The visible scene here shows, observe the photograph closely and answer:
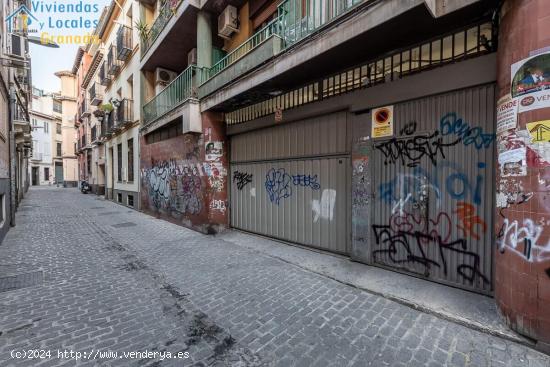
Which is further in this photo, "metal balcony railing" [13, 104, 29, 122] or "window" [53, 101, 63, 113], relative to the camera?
"window" [53, 101, 63, 113]

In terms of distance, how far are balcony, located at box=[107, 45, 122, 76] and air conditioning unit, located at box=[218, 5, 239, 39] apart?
33.5 feet

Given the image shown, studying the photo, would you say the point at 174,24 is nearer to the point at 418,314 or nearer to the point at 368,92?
the point at 368,92

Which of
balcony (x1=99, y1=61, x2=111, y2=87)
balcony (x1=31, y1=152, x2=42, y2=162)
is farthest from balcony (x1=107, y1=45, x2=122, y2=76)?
balcony (x1=31, y1=152, x2=42, y2=162)

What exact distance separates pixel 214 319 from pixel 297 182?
142 inches

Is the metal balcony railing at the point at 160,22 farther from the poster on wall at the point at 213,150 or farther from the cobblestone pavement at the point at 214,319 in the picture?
the cobblestone pavement at the point at 214,319

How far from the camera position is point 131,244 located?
6660mm

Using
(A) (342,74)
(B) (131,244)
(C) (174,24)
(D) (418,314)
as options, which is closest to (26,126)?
(C) (174,24)

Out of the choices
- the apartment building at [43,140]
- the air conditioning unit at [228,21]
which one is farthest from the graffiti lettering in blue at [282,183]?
the apartment building at [43,140]

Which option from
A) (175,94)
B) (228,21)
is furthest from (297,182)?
(175,94)

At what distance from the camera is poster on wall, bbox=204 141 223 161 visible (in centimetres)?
770

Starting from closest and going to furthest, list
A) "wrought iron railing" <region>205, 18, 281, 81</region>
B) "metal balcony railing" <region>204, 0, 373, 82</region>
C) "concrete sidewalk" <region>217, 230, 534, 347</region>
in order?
"concrete sidewalk" <region>217, 230, 534, 347</region>
"metal balcony railing" <region>204, 0, 373, 82</region>
"wrought iron railing" <region>205, 18, 281, 81</region>

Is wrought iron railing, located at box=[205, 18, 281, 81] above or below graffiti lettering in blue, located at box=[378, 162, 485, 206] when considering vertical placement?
above

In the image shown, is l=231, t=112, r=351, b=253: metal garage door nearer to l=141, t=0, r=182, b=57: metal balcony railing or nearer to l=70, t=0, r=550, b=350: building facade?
l=70, t=0, r=550, b=350: building facade

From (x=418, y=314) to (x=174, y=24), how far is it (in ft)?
33.1
